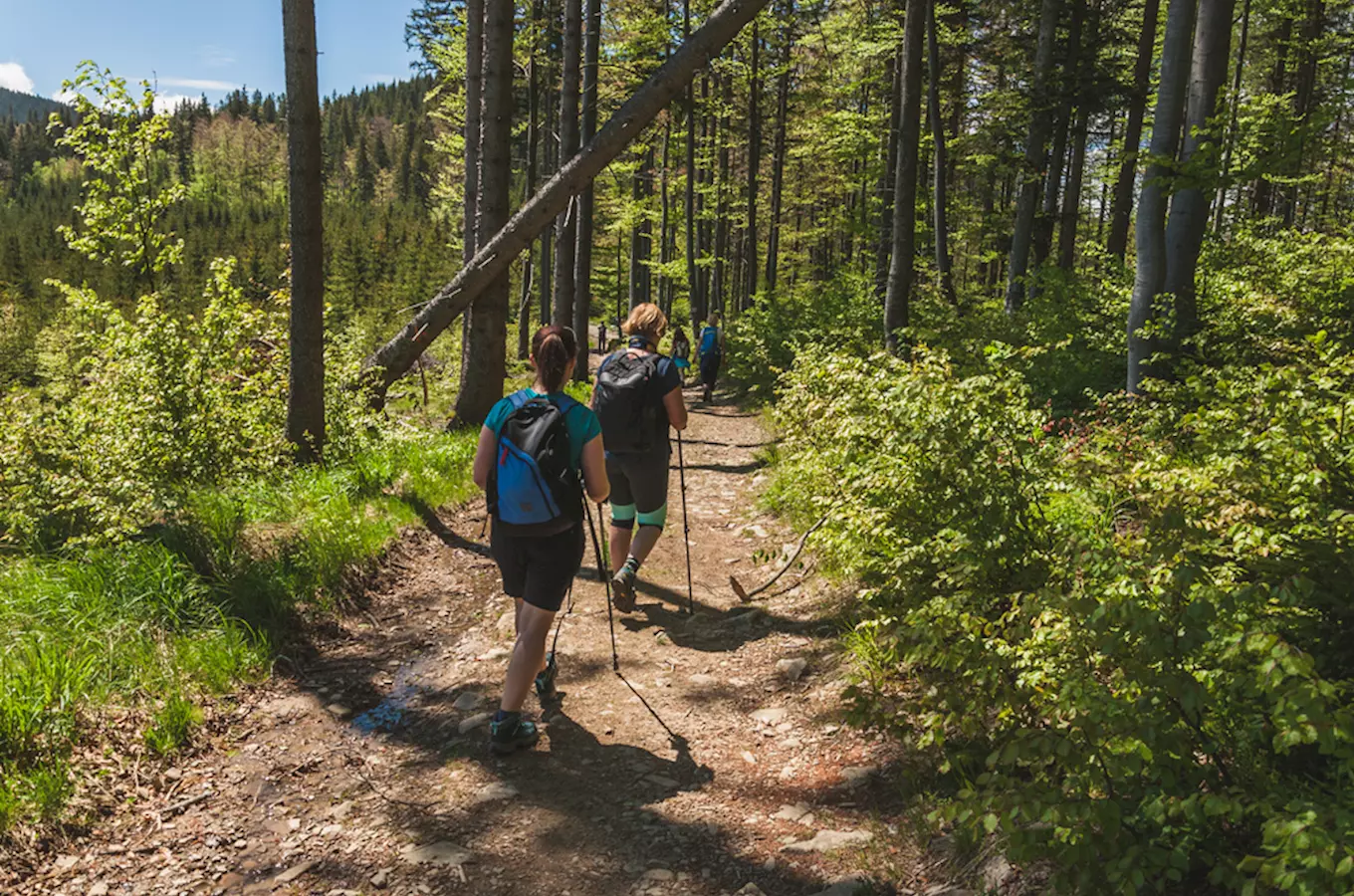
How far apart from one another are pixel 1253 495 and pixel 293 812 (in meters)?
4.32

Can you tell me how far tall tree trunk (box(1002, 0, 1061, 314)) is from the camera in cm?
1446

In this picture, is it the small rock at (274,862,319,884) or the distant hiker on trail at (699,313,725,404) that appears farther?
the distant hiker on trail at (699,313,725,404)

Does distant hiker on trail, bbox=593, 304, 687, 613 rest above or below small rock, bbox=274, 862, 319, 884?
above

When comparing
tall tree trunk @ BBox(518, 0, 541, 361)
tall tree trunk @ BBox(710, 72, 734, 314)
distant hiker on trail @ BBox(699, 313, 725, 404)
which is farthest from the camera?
tall tree trunk @ BBox(710, 72, 734, 314)

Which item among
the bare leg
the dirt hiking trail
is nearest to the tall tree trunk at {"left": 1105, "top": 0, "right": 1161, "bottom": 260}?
the dirt hiking trail

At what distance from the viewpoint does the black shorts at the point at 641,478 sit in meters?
5.73

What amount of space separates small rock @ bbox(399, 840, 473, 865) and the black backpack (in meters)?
2.89

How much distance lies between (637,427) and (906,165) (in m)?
7.85

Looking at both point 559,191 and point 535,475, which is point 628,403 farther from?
point 559,191

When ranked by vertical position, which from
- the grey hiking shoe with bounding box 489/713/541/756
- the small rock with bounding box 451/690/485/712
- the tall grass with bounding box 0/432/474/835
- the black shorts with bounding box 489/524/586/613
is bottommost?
the small rock with bounding box 451/690/485/712

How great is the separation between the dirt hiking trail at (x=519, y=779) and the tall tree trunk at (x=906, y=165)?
284 inches

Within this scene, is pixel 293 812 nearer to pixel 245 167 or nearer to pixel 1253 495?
pixel 1253 495

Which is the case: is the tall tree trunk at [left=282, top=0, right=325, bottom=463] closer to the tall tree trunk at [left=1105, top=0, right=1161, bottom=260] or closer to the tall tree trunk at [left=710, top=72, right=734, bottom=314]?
the tall tree trunk at [left=1105, top=0, right=1161, bottom=260]

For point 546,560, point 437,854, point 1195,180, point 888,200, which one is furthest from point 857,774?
point 888,200
